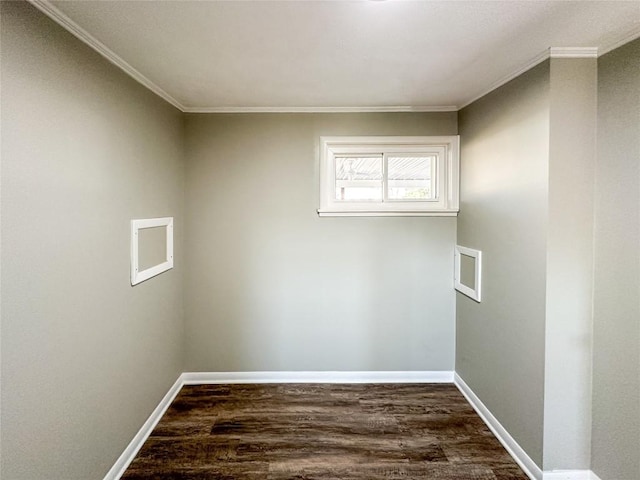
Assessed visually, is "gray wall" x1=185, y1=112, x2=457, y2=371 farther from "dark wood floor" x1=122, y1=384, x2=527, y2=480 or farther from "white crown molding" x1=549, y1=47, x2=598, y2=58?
"white crown molding" x1=549, y1=47, x2=598, y2=58

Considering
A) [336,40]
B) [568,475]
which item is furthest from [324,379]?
[336,40]

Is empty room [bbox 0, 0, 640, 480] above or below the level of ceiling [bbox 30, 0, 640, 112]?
below

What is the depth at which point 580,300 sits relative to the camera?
6.20 feet

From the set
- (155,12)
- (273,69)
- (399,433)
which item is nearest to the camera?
(155,12)

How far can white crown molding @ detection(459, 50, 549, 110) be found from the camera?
1.89m

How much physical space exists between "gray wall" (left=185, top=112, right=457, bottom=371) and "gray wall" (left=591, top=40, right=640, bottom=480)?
124cm

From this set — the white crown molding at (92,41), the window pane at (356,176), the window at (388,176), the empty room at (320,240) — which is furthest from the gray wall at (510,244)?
the white crown molding at (92,41)

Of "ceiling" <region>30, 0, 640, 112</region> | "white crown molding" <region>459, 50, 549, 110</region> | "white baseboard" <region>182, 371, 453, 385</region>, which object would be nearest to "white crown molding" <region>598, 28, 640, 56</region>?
"ceiling" <region>30, 0, 640, 112</region>

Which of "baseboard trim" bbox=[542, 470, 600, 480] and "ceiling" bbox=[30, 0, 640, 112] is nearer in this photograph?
"ceiling" bbox=[30, 0, 640, 112]

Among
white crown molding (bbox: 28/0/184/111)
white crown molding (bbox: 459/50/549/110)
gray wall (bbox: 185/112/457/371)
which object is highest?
white crown molding (bbox: 459/50/549/110)

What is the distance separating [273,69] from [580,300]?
7.25ft

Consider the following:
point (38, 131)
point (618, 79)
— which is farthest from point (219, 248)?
point (618, 79)

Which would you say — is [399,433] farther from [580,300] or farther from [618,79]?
[618,79]

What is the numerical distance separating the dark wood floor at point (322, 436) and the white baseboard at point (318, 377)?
71 millimetres
